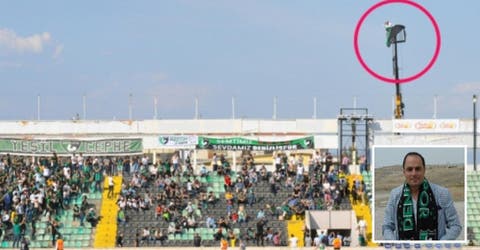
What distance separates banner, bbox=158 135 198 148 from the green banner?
9.53 ft

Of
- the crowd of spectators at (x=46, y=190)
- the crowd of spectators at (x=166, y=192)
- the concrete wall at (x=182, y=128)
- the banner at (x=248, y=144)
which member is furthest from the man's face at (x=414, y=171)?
the concrete wall at (x=182, y=128)

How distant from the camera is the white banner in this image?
2424 inches

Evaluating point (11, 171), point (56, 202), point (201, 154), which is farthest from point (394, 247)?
point (201, 154)

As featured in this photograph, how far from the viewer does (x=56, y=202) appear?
1986 inches

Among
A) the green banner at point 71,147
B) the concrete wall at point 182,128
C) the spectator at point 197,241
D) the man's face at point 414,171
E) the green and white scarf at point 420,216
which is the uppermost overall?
the concrete wall at point 182,128

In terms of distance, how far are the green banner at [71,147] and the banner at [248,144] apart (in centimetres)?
430

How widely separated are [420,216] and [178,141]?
5087 centimetres

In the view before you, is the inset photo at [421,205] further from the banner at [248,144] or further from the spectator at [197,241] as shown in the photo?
the banner at [248,144]

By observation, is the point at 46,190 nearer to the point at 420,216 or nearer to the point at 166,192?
the point at 166,192

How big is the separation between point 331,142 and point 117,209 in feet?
52.1

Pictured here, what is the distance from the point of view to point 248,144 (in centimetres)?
5866

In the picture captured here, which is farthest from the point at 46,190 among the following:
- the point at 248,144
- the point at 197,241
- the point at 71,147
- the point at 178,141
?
the point at 248,144

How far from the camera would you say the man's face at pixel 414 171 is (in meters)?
8.30

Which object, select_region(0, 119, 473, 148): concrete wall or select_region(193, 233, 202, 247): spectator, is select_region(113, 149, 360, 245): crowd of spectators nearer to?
select_region(193, 233, 202, 247): spectator
